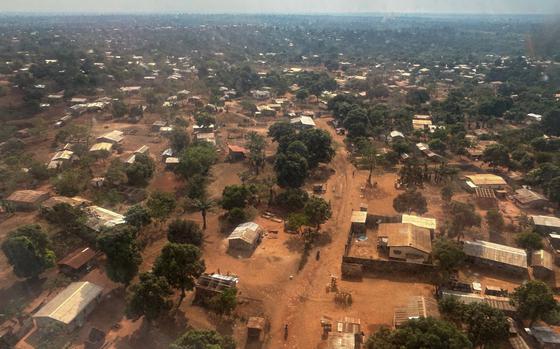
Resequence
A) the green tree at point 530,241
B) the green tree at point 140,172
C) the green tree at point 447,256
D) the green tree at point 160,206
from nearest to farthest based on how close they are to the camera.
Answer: the green tree at point 447,256 < the green tree at point 530,241 < the green tree at point 160,206 < the green tree at point 140,172

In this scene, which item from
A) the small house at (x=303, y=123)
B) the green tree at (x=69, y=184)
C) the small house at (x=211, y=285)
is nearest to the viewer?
the small house at (x=211, y=285)

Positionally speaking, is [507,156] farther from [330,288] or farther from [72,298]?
[72,298]

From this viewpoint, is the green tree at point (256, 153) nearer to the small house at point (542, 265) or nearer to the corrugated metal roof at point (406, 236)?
the corrugated metal roof at point (406, 236)

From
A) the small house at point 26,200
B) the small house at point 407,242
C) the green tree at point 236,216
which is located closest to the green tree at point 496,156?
the small house at point 407,242

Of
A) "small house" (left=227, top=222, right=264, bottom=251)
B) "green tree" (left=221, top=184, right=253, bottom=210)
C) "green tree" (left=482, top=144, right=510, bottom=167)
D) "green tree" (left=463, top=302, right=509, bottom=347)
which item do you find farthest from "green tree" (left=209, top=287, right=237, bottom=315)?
"green tree" (left=482, top=144, right=510, bottom=167)

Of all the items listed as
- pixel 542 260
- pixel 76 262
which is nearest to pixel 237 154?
pixel 76 262

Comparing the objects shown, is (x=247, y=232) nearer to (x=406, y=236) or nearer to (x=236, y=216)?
(x=236, y=216)

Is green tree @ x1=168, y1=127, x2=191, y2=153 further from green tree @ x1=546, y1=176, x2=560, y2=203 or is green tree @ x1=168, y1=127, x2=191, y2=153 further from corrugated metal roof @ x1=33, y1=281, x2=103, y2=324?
green tree @ x1=546, y1=176, x2=560, y2=203
